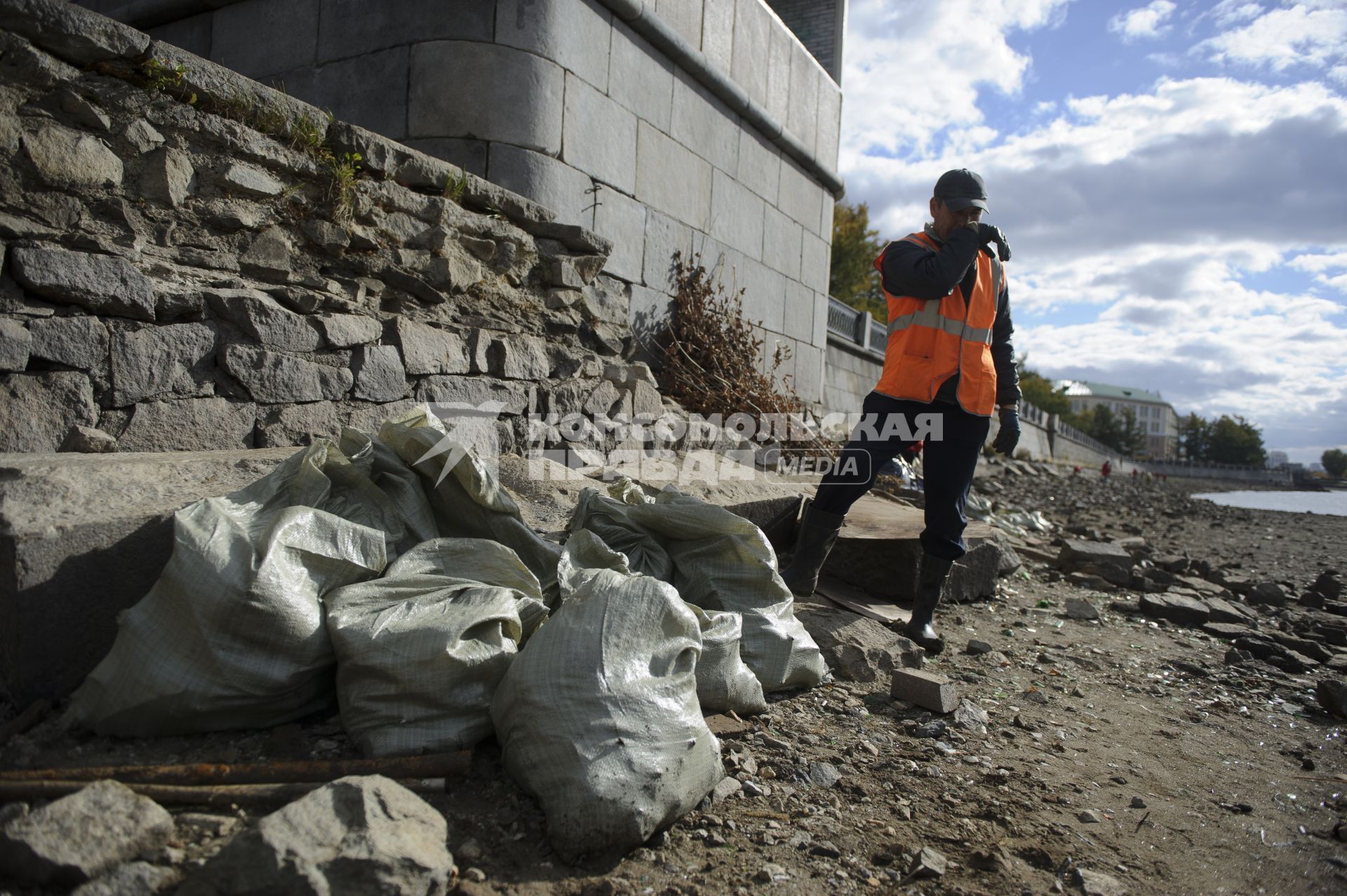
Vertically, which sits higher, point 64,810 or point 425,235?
point 425,235

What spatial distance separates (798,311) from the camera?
7984 mm

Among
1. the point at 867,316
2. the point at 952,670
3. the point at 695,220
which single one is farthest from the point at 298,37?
the point at 867,316

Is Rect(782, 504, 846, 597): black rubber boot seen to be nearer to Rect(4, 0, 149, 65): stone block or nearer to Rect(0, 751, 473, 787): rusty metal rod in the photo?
Rect(0, 751, 473, 787): rusty metal rod

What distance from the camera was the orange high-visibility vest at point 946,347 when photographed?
305 cm

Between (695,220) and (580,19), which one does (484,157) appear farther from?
(695,220)

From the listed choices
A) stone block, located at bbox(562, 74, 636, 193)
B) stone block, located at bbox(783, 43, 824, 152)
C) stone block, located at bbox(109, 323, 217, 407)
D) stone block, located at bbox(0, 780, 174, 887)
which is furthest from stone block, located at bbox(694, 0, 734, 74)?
stone block, located at bbox(0, 780, 174, 887)

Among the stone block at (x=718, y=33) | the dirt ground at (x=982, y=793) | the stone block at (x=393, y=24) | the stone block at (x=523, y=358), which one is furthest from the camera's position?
the stone block at (x=718, y=33)

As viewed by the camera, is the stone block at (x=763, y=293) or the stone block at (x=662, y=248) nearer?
the stone block at (x=662, y=248)

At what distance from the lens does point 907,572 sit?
360cm

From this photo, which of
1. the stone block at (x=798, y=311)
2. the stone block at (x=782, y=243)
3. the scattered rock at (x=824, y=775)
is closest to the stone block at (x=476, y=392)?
the scattered rock at (x=824, y=775)

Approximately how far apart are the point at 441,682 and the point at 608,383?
9.53ft

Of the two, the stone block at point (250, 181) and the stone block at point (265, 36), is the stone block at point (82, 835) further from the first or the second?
the stone block at point (265, 36)

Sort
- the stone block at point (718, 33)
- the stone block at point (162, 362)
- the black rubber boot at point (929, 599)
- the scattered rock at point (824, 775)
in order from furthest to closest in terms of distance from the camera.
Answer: the stone block at point (718, 33) < the black rubber boot at point (929, 599) < the stone block at point (162, 362) < the scattered rock at point (824, 775)

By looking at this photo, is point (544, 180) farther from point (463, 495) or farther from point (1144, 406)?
point (1144, 406)
